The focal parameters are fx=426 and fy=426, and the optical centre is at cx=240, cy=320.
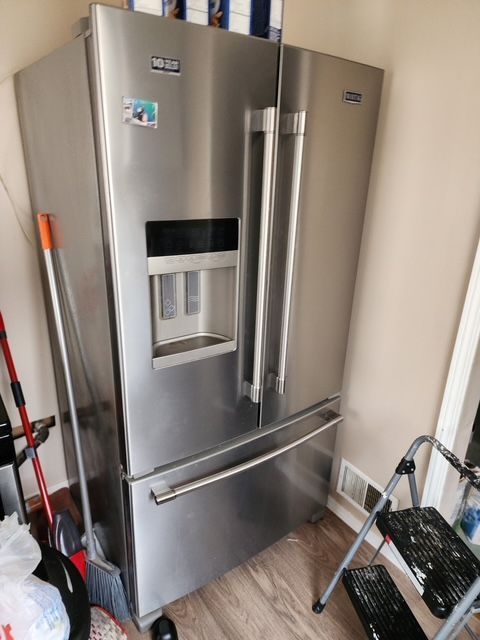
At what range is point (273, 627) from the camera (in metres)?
1.51

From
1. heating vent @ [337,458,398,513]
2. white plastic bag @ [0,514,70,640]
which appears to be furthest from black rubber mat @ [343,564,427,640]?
white plastic bag @ [0,514,70,640]

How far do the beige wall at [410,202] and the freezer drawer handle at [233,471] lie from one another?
17cm

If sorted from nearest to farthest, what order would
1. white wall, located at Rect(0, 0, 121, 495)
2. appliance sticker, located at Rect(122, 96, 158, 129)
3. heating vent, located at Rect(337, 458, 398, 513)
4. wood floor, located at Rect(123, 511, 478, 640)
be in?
1. appliance sticker, located at Rect(122, 96, 158, 129)
2. white wall, located at Rect(0, 0, 121, 495)
3. wood floor, located at Rect(123, 511, 478, 640)
4. heating vent, located at Rect(337, 458, 398, 513)

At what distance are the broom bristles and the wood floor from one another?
0.09 metres

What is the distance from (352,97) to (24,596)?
1564 mm

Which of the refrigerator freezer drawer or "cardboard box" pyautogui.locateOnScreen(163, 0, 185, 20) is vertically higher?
"cardboard box" pyautogui.locateOnScreen(163, 0, 185, 20)

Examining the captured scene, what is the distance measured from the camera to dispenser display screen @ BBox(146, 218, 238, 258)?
1044 mm

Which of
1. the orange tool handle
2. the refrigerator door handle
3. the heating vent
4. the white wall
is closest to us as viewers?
the refrigerator door handle

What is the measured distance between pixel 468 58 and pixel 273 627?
1.93m

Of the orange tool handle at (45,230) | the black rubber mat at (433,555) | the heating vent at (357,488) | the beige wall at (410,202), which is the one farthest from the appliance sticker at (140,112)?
the heating vent at (357,488)

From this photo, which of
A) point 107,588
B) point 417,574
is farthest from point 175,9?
point 107,588

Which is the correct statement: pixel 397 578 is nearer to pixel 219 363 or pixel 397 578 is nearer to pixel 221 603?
pixel 221 603

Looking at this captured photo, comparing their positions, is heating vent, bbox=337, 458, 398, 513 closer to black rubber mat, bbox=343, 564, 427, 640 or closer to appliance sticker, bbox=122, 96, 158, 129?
black rubber mat, bbox=343, 564, 427, 640

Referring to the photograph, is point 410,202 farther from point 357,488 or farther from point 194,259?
point 357,488
